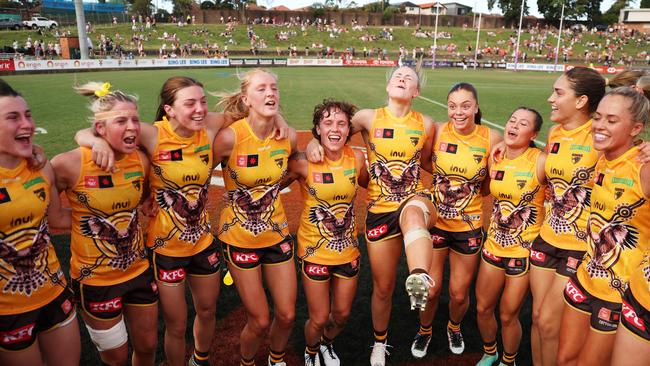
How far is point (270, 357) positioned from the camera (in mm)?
4066

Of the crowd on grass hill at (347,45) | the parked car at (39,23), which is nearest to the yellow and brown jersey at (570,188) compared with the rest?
the crowd on grass hill at (347,45)

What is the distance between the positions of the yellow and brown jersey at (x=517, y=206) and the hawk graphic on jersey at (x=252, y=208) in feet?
6.54

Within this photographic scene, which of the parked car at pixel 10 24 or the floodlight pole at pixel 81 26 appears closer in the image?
the floodlight pole at pixel 81 26

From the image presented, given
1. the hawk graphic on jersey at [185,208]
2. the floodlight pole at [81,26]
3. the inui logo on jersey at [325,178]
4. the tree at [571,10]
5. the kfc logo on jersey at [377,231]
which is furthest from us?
the tree at [571,10]

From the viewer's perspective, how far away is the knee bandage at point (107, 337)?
10.8 ft

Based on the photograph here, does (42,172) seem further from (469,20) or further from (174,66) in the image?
(469,20)

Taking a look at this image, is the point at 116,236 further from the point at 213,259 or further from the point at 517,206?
the point at 517,206

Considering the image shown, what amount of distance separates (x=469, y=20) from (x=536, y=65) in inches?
1613

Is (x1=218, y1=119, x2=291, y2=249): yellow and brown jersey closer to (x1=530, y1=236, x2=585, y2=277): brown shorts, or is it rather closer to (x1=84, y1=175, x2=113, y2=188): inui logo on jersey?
(x1=84, y1=175, x2=113, y2=188): inui logo on jersey

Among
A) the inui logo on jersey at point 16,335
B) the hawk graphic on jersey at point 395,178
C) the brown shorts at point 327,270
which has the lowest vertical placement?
the brown shorts at point 327,270

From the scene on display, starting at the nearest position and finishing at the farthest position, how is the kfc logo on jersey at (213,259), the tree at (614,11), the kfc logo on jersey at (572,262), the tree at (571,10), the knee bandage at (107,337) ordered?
1. the knee bandage at (107,337)
2. the kfc logo on jersey at (572,262)
3. the kfc logo on jersey at (213,259)
4. the tree at (571,10)
5. the tree at (614,11)

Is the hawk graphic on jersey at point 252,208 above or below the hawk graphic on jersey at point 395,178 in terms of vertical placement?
below

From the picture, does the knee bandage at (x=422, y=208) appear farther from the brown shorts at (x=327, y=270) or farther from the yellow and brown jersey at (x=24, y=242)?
the yellow and brown jersey at (x=24, y=242)

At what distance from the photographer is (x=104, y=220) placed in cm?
327
